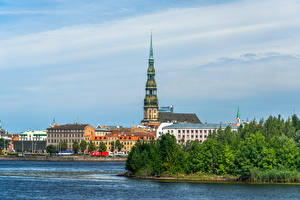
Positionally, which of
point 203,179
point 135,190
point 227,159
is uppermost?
point 227,159

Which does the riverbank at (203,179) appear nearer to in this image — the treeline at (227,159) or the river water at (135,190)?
the treeline at (227,159)

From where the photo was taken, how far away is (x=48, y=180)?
125 meters

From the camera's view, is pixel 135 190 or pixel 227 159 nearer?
pixel 135 190

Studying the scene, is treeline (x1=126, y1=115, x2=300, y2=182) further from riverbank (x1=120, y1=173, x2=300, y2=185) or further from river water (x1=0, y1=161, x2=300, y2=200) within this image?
river water (x1=0, y1=161, x2=300, y2=200)

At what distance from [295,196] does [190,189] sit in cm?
1720

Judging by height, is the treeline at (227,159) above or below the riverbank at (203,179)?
above

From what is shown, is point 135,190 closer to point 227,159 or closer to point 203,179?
point 203,179

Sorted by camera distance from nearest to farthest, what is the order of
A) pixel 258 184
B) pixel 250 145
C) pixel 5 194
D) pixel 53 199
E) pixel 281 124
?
pixel 53 199 < pixel 5 194 < pixel 258 184 < pixel 250 145 < pixel 281 124

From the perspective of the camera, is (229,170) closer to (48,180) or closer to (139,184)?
(139,184)

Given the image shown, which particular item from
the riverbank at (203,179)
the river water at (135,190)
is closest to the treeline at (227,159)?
the riverbank at (203,179)

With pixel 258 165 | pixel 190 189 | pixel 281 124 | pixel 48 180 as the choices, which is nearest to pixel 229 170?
pixel 258 165

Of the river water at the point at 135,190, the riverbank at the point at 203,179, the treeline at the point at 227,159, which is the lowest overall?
the river water at the point at 135,190

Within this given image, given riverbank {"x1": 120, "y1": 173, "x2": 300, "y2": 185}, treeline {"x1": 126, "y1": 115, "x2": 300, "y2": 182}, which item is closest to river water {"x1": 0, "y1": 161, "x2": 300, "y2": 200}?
riverbank {"x1": 120, "y1": 173, "x2": 300, "y2": 185}

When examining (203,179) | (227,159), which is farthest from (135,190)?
(227,159)
